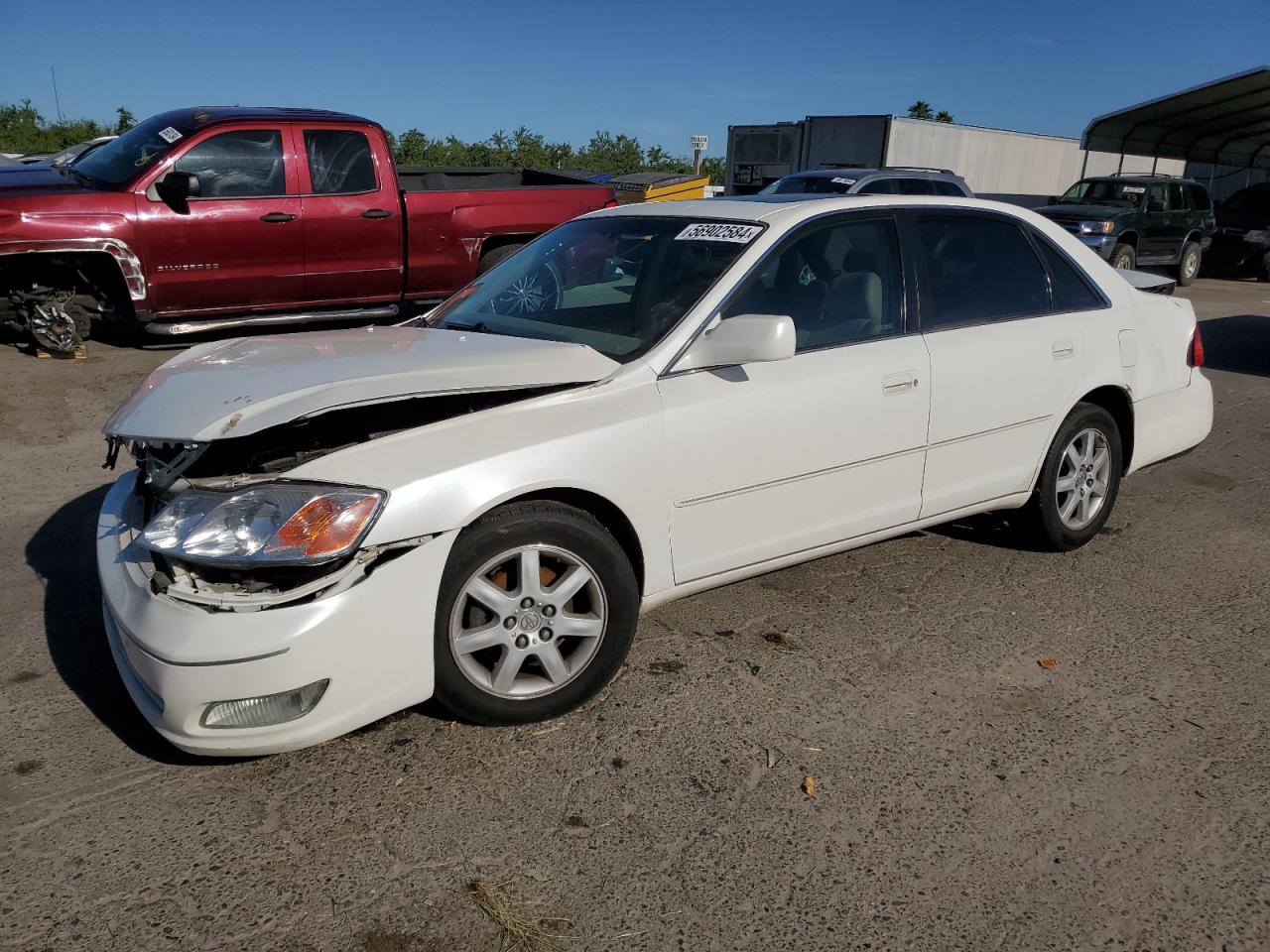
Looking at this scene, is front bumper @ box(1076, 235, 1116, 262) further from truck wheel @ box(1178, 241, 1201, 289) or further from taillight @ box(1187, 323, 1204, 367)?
taillight @ box(1187, 323, 1204, 367)

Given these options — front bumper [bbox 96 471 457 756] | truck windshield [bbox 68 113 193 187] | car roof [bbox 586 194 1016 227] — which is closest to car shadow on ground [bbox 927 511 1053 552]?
car roof [bbox 586 194 1016 227]

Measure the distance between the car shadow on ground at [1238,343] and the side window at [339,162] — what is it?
8.27 metres

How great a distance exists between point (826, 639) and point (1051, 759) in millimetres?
967

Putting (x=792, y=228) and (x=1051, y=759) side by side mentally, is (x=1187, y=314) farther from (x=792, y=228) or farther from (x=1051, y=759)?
(x=1051, y=759)

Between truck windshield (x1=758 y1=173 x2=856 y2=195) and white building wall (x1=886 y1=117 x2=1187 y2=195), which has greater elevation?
white building wall (x1=886 y1=117 x2=1187 y2=195)

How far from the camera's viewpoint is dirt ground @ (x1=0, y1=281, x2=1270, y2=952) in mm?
2416

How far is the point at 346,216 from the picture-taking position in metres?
8.52

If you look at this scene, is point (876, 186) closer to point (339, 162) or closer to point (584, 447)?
point (339, 162)

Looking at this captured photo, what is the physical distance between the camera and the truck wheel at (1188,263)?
18.4m

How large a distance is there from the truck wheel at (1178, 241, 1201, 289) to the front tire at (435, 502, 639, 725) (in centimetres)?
1853

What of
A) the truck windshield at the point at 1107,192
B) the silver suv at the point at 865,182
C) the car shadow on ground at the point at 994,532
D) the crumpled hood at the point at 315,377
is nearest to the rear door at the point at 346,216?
the crumpled hood at the point at 315,377

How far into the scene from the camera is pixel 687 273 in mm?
3762

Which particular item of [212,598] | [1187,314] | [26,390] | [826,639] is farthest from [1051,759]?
[26,390]

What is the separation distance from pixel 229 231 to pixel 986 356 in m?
6.17
